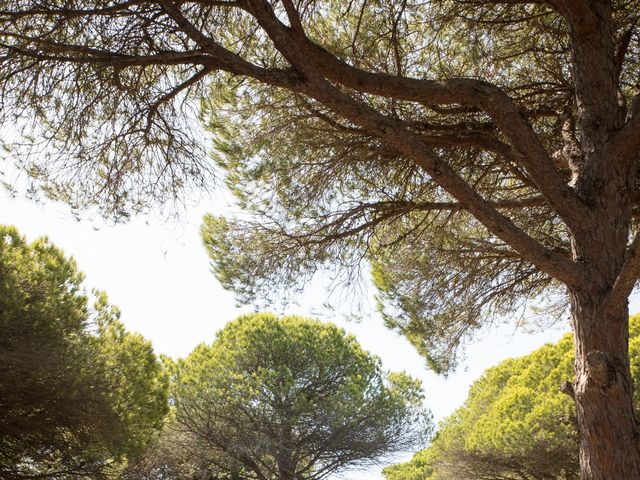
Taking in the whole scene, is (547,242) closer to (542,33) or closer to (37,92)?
(542,33)

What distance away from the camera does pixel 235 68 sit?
345cm

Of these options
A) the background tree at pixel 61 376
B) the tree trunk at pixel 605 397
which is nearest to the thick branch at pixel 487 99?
the tree trunk at pixel 605 397

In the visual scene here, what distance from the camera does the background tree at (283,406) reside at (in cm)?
1377

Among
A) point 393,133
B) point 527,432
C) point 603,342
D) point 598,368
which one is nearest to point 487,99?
point 393,133

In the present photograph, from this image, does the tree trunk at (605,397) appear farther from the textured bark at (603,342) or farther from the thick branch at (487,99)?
the thick branch at (487,99)

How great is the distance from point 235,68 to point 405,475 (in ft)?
63.4

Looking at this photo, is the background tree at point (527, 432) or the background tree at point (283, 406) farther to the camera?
the background tree at point (283, 406)

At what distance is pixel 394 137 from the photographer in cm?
337

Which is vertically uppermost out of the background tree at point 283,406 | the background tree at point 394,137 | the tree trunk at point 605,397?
the background tree at point 283,406

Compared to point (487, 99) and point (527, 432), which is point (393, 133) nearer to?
point (487, 99)

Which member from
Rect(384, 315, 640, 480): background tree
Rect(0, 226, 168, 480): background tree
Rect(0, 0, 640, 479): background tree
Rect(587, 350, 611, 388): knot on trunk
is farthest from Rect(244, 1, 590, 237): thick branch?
Rect(384, 315, 640, 480): background tree

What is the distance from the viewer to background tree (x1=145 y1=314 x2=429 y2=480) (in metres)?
13.8

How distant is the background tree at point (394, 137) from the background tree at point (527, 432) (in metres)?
4.67

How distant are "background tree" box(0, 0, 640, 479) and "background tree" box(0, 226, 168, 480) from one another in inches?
120
